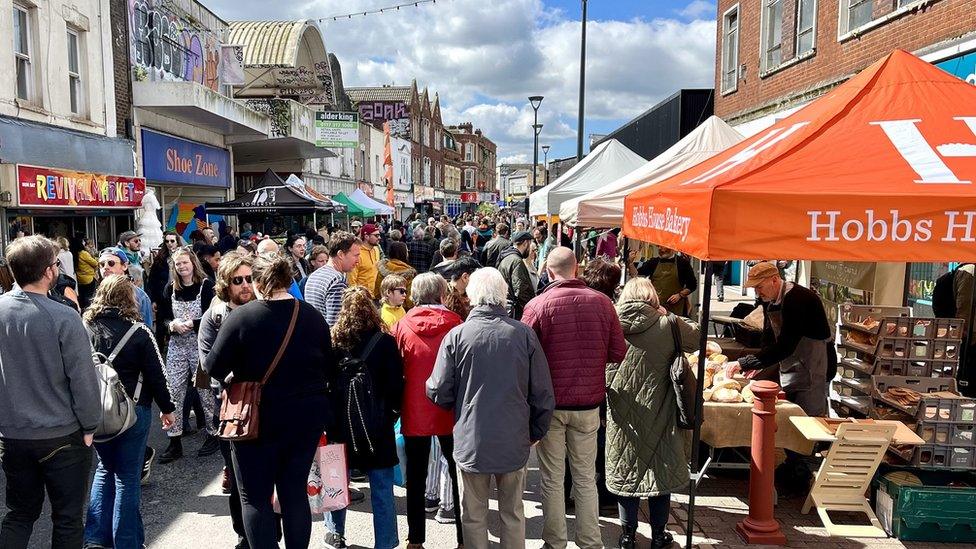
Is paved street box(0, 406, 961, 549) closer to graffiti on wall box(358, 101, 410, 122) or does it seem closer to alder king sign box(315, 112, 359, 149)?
alder king sign box(315, 112, 359, 149)

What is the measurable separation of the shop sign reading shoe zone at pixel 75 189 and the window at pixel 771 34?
12.6 meters

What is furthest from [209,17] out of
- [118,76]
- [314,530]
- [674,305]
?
[314,530]

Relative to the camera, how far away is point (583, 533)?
4078 millimetres

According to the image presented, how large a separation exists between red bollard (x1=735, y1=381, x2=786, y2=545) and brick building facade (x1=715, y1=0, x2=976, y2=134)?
19.6 feet

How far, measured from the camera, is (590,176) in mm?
10672

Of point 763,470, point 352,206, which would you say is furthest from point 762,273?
point 352,206

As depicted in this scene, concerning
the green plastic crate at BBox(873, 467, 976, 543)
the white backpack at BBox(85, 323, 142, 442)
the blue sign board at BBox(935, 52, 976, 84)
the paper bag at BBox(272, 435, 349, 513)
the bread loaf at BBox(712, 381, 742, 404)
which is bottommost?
the green plastic crate at BBox(873, 467, 976, 543)

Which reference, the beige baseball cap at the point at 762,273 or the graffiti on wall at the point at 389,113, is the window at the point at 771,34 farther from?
the graffiti on wall at the point at 389,113

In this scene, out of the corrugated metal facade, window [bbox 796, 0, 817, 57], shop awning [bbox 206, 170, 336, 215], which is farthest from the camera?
the corrugated metal facade

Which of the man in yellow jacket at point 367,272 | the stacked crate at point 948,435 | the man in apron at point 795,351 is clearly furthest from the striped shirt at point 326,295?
the stacked crate at point 948,435

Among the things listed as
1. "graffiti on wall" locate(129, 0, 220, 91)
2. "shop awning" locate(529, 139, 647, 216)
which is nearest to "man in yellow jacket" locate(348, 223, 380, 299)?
"shop awning" locate(529, 139, 647, 216)

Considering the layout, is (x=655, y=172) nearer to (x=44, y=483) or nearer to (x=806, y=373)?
(x=806, y=373)

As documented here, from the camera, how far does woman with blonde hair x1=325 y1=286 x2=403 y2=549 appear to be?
152 inches

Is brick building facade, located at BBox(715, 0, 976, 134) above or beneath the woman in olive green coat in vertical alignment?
above
